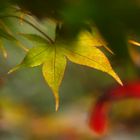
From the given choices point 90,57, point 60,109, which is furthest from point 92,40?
point 60,109

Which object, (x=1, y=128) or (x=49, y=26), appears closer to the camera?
(x=49, y=26)

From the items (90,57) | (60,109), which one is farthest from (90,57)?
(60,109)

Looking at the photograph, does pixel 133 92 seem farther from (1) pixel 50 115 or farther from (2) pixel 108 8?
(2) pixel 108 8

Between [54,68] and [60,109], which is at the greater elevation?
[54,68]

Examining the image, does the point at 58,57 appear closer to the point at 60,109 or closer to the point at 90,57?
the point at 90,57

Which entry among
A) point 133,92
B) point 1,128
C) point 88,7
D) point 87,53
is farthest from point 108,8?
point 1,128

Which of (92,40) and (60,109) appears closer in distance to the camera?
(92,40)

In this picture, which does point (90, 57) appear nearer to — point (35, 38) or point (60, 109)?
point (35, 38)

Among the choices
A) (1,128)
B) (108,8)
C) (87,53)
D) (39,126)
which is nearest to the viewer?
(108,8)
